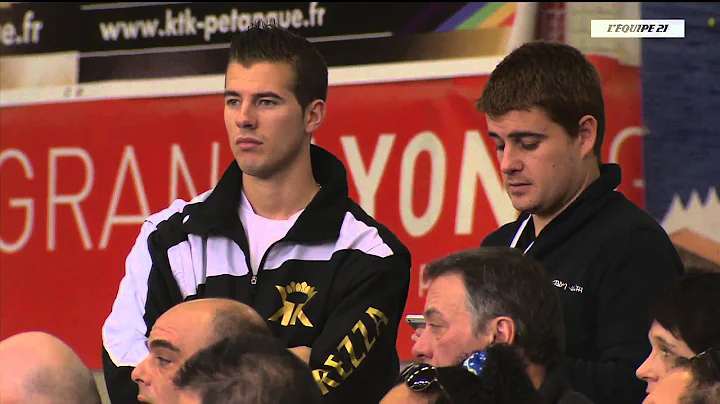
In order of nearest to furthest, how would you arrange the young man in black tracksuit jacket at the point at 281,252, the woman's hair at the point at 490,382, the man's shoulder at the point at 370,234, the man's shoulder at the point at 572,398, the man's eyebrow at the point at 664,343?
the woman's hair at the point at 490,382
the man's shoulder at the point at 572,398
the man's eyebrow at the point at 664,343
the young man in black tracksuit jacket at the point at 281,252
the man's shoulder at the point at 370,234

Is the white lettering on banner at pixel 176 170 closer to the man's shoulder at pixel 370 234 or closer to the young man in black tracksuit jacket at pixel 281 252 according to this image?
the young man in black tracksuit jacket at pixel 281 252

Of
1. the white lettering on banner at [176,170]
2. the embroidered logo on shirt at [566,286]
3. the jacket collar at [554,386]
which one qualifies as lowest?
the jacket collar at [554,386]

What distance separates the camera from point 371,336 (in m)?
2.65

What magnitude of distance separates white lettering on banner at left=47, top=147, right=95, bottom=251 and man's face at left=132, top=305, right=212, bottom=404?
6.94 feet

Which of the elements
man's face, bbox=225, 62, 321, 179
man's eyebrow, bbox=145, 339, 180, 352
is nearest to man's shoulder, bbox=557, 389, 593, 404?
man's eyebrow, bbox=145, 339, 180, 352

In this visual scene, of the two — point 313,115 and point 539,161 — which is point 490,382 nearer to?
point 539,161

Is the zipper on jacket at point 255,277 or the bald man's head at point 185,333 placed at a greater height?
the zipper on jacket at point 255,277

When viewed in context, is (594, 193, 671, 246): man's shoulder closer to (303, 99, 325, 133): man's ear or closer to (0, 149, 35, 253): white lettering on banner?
(303, 99, 325, 133): man's ear

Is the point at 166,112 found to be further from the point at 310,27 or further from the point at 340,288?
the point at 340,288

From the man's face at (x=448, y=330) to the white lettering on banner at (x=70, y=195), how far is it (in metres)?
2.30

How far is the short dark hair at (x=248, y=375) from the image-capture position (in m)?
1.73

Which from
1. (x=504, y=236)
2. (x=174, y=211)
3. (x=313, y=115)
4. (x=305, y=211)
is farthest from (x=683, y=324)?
(x=174, y=211)

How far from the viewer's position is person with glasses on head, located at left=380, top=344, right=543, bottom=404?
189 cm

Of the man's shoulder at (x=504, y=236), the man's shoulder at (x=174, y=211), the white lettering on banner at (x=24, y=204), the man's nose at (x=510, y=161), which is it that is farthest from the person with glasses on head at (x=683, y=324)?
the white lettering on banner at (x=24, y=204)
